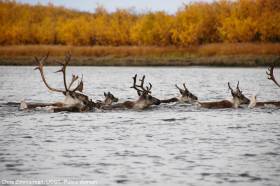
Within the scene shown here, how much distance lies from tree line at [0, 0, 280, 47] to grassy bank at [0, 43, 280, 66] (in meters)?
3.87

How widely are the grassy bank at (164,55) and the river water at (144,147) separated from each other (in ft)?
136

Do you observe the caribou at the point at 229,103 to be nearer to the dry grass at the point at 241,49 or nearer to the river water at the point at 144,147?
the river water at the point at 144,147

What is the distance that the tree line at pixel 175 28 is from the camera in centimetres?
6832

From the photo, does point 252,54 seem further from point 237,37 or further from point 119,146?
point 119,146

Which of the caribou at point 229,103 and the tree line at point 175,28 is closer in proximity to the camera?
the caribou at point 229,103

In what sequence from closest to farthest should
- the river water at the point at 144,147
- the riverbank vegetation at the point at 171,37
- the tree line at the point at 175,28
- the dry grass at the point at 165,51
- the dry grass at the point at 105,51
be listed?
the river water at the point at 144,147, the dry grass at the point at 165,51, the riverbank vegetation at the point at 171,37, the dry grass at the point at 105,51, the tree line at the point at 175,28

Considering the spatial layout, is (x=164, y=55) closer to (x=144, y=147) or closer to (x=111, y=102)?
(x=111, y=102)

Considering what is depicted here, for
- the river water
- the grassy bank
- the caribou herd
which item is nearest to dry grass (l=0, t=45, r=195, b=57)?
the grassy bank

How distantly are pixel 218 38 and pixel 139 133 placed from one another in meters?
62.0

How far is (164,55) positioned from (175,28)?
8.62 m

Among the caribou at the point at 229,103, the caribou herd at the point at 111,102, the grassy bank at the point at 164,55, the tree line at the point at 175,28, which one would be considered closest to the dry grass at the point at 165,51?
the grassy bank at the point at 164,55

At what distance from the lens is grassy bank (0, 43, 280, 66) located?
58188 millimetres

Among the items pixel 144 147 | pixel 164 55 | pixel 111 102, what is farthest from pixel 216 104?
pixel 164 55

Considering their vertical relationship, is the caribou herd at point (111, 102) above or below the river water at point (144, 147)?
above
